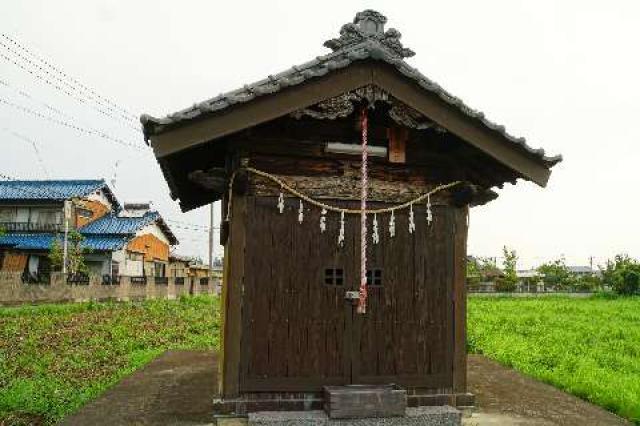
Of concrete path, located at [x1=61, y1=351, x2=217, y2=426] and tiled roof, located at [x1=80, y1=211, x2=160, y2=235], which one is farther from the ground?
tiled roof, located at [x1=80, y1=211, x2=160, y2=235]

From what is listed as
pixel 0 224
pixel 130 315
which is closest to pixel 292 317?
pixel 130 315

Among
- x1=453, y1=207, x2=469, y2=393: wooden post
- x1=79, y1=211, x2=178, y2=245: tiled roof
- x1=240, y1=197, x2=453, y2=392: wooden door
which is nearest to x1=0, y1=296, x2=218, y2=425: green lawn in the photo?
x1=240, y1=197, x2=453, y2=392: wooden door

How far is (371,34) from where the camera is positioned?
6.52 m

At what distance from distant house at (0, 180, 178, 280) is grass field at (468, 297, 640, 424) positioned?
2614 cm

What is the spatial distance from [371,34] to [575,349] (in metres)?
11.3

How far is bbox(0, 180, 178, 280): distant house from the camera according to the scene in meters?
39.3

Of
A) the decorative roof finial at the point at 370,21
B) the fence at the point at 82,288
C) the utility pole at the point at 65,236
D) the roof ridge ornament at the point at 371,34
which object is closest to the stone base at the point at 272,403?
the roof ridge ornament at the point at 371,34

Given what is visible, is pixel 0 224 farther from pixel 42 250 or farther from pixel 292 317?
pixel 292 317

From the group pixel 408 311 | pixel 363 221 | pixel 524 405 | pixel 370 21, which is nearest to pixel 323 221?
pixel 363 221

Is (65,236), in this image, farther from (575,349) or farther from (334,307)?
(334,307)

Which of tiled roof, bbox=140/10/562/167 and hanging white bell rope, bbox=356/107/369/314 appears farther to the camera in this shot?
hanging white bell rope, bbox=356/107/369/314

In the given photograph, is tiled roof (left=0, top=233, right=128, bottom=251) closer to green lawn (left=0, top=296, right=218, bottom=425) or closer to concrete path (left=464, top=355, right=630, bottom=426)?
green lawn (left=0, top=296, right=218, bottom=425)

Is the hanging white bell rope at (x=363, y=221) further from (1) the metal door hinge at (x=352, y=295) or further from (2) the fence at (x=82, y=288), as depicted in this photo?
(2) the fence at (x=82, y=288)

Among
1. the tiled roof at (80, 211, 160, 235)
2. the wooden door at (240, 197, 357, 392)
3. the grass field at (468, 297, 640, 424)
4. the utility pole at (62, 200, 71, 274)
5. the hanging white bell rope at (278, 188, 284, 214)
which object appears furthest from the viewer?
the tiled roof at (80, 211, 160, 235)
